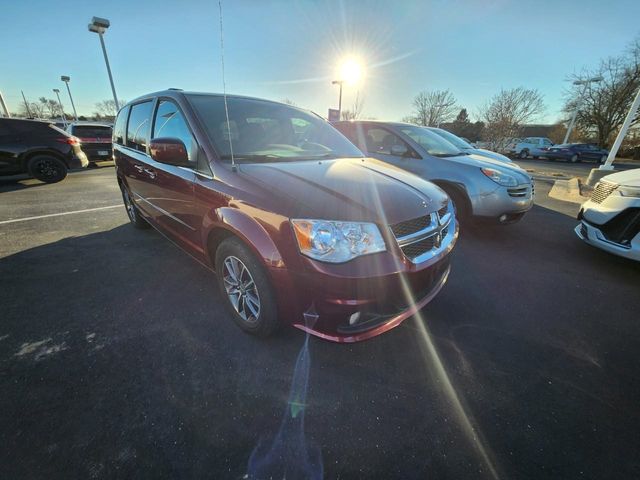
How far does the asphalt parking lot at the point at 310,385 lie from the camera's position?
1.39 meters

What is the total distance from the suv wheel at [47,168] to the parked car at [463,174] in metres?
9.20

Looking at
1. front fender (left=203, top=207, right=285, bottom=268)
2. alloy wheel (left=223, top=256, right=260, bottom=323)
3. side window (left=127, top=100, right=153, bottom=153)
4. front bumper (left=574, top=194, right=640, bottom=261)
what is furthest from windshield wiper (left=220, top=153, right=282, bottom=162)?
front bumper (left=574, top=194, right=640, bottom=261)

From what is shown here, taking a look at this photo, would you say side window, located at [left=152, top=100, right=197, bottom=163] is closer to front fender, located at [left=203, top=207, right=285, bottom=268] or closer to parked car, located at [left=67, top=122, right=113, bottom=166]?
front fender, located at [left=203, top=207, right=285, bottom=268]

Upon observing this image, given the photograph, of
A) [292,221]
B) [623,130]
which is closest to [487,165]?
[292,221]

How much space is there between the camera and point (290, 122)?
2.84 metres

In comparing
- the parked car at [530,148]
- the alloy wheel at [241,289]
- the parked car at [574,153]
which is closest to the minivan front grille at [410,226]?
the alloy wheel at [241,289]

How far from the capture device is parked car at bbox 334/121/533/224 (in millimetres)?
3945

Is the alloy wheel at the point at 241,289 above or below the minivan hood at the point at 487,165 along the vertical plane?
below

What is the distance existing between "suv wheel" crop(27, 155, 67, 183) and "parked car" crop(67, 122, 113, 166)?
326 cm

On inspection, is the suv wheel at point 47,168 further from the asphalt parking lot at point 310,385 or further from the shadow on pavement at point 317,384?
the shadow on pavement at point 317,384

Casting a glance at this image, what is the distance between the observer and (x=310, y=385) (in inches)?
70.0

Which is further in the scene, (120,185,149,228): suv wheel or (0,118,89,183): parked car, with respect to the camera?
(0,118,89,183): parked car

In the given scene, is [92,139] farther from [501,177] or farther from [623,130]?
[623,130]

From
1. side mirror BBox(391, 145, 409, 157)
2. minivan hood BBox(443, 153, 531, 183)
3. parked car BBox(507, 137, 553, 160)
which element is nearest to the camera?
minivan hood BBox(443, 153, 531, 183)
